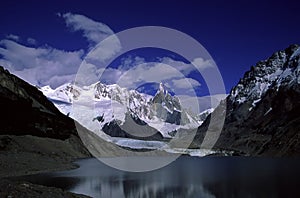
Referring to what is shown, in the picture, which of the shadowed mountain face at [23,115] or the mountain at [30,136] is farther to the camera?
the shadowed mountain face at [23,115]

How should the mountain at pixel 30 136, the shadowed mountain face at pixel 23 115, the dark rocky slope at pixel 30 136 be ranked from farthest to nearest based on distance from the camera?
the shadowed mountain face at pixel 23 115, the mountain at pixel 30 136, the dark rocky slope at pixel 30 136

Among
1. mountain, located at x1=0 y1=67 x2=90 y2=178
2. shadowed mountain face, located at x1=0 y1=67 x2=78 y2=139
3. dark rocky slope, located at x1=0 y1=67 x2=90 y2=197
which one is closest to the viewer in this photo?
dark rocky slope, located at x1=0 y1=67 x2=90 y2=197

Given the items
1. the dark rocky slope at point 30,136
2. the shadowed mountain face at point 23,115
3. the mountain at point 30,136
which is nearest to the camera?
the dark rocky slope at point 30,136

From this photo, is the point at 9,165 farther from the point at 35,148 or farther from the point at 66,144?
the point at 66,144

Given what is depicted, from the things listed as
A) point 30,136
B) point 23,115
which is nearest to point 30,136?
point 30,136

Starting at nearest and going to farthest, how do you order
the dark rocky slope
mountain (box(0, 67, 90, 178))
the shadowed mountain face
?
the dark rocky slope
mountain (box(0, 67, 90, 178))
the shadowed mountain face

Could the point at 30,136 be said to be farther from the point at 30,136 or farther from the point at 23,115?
the point at 23,115

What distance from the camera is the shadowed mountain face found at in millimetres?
109562

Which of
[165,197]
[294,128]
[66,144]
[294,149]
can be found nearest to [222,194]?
[165,197]

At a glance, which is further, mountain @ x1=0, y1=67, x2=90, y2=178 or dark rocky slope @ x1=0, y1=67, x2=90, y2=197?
mountain @ x1=0, y1=67, x2=90, y2=178

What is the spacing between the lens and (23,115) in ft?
409

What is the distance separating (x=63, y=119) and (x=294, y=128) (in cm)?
12575

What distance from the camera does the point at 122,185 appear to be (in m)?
55.4

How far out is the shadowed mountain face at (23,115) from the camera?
109562mm
